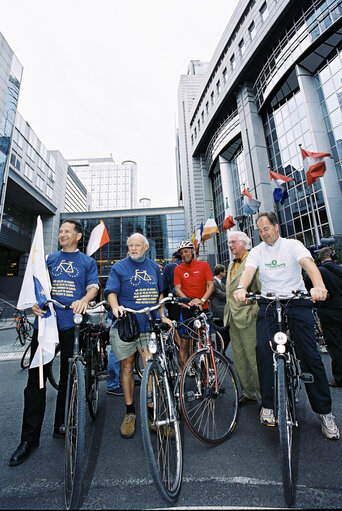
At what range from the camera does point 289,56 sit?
62.3 feet

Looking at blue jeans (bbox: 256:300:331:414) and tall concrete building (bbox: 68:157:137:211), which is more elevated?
tall concrete building (bbox: 68:157:137:211)

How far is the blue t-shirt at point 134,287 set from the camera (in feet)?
9.42

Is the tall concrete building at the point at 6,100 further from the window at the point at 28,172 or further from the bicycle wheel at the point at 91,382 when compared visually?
the bicycle wheel at the point at 91,382

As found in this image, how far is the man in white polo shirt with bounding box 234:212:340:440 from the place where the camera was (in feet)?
7.84

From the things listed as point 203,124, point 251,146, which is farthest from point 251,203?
point 203,124

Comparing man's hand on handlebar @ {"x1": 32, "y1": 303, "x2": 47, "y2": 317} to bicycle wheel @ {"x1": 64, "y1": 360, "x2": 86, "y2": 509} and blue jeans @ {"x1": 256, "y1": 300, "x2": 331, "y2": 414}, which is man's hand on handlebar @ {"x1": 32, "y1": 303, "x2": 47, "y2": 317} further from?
blue jeans @ {"x1": 256, "y1": 300, "x2": 331, "y2": 414}

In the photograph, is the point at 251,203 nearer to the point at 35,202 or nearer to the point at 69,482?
the point at 69,482

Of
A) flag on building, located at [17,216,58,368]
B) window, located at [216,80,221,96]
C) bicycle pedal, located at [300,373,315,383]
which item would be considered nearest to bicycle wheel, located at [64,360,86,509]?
flag on building, located at [17,216,58,368]

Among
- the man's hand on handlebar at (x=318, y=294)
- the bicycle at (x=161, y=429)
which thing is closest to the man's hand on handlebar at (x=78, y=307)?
the bicycle at (x=161, y=429)

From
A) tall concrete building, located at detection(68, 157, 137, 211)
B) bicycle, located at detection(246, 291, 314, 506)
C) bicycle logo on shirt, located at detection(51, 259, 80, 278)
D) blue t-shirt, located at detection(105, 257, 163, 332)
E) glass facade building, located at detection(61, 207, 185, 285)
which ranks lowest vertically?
bicycle, located at detection(246, 291, 314, 506)

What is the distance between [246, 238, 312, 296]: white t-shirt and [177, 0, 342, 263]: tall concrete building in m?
12.0

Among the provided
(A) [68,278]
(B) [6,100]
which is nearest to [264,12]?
(B) [6,100]

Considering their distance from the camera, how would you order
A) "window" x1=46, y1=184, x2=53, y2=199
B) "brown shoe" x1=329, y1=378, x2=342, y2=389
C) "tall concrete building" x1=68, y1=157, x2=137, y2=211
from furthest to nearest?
"tall concrete building" x1=68, y1=157, x2=137, y2=211, "window" x1=46, y1=184, x2=53, y2=199, "brown shoe" x1=329, y1=378, x2=342, y2=389

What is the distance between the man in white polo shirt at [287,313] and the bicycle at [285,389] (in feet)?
0.37
